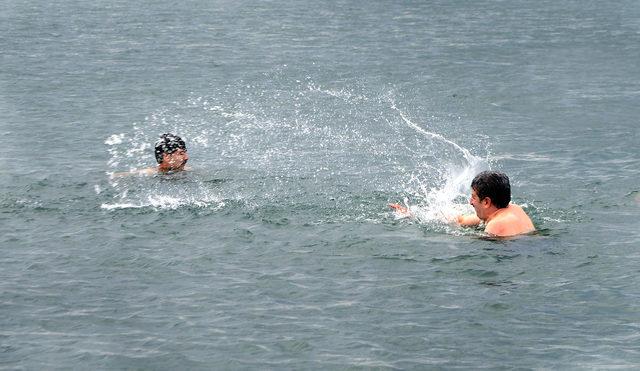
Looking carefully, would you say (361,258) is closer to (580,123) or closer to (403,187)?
(403,187)

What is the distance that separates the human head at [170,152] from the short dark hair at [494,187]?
7485mm

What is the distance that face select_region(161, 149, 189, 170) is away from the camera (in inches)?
870

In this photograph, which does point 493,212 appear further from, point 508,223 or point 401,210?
point 401,210

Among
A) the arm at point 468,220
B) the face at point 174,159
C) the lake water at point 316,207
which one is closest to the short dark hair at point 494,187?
the lake water at point 316,207

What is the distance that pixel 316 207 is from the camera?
64.6 feet

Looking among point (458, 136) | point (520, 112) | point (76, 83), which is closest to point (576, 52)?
point (520, 112)

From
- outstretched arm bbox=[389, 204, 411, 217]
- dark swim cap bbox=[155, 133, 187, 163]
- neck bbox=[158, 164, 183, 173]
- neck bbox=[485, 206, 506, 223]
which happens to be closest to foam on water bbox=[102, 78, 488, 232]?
outstretched arm bbox=[389, 204, 411, 217]

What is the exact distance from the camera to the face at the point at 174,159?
2211cm

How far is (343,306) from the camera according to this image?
14766 mm

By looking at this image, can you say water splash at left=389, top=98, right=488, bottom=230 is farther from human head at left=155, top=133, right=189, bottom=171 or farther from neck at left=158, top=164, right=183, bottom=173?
neck at left=158, top=164, right=183, bottom=173

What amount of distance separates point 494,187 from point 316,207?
3.95 metres

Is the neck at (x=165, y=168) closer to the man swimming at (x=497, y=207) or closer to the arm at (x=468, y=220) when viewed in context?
the arm at (x=468, y=220)

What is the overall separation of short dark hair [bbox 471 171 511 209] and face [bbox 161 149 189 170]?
7475mm

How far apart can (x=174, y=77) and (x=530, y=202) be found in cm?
1866
